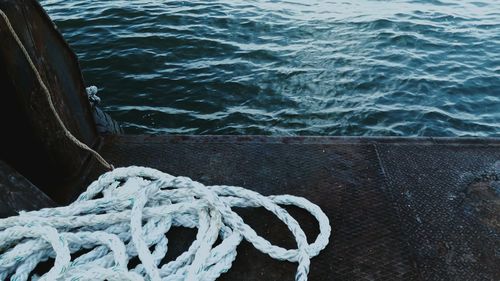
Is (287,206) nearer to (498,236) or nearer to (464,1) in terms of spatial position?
(498,236)

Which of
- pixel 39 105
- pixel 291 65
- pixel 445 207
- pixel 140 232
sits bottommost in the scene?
pixel 291 65

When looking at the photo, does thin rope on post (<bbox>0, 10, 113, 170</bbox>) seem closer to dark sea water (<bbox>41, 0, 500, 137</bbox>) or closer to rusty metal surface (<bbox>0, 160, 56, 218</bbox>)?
rusty metal surface (<bbox>0, 160, 56, 218</bbox>)

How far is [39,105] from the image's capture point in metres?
2.26

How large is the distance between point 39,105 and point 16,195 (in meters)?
0.49

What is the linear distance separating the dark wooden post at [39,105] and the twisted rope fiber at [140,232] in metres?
0.38

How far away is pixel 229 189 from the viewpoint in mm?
2309

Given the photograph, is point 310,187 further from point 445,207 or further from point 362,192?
point 445,207

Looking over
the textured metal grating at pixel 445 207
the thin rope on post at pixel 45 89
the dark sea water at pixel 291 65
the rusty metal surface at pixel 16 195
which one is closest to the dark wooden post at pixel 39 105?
the thin rope on post at pixel 45 89

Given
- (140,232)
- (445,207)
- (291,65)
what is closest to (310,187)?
(445,207)

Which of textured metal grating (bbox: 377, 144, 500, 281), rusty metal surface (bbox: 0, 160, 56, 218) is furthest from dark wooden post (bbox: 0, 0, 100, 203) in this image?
textured metal grating (bbox: 377, 144, 500, 281)

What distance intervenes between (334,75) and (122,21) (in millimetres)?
4349

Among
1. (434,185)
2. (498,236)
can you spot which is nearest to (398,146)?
(434,185)

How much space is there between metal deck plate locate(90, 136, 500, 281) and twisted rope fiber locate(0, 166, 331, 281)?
0.09 m

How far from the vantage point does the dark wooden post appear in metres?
2.12
